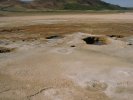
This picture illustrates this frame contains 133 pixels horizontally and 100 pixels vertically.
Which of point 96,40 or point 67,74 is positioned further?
point 96,40

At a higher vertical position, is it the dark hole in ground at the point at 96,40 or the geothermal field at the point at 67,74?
the geothermal field at the point at 67,74

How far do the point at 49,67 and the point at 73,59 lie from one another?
2.13 meters

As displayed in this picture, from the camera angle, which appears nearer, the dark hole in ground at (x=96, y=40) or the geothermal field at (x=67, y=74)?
the geothermal field at (x=67, y=74)

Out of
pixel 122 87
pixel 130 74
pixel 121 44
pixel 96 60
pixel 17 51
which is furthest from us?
pixel 121 44

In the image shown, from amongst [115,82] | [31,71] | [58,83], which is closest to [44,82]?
[58,83]

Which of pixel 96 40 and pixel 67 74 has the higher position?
pixel 67 74

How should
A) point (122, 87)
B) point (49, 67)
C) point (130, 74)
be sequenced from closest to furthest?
point (122, 87) → point (130, 74) → point (49, 67)

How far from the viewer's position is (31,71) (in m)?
17.5

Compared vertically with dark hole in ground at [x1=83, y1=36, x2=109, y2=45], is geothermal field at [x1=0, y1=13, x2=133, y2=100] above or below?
above

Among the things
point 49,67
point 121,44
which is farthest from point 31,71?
point 121,44

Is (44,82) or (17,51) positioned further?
(17,51)

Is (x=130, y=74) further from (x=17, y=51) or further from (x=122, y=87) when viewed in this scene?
(x=17, y=51)

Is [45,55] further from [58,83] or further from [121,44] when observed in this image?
[121,44]

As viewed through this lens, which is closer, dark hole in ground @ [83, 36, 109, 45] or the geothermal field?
the geothermal field
